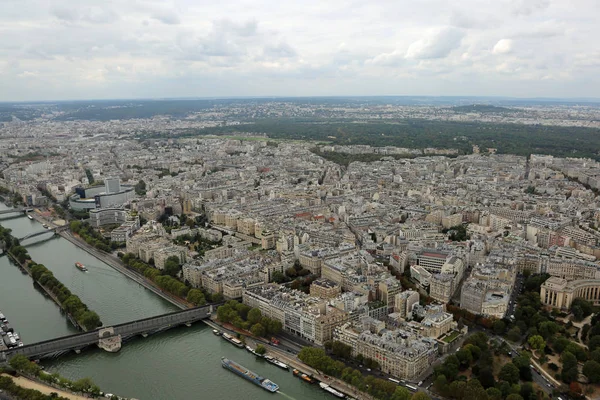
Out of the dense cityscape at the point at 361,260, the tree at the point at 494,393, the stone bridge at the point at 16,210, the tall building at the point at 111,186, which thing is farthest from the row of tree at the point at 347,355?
the stone bridge at the point at 16,210

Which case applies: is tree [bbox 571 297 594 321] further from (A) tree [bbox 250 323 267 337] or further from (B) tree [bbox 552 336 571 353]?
(A) tree [bbox 250 323 267 337]

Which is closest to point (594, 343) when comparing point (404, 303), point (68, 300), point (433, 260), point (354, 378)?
point (404, 303)

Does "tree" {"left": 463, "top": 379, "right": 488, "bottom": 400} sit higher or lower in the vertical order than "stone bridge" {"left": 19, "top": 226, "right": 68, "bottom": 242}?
higher

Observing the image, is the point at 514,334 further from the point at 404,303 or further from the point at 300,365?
the point at 300,365

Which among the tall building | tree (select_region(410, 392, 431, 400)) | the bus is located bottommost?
the bus

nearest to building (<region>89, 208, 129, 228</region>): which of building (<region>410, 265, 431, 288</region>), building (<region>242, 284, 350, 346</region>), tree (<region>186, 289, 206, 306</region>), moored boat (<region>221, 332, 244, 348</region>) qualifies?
tree (<region>186, 289, 206, 306</region>)

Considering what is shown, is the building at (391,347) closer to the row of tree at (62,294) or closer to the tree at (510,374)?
the tree at (510,374)
